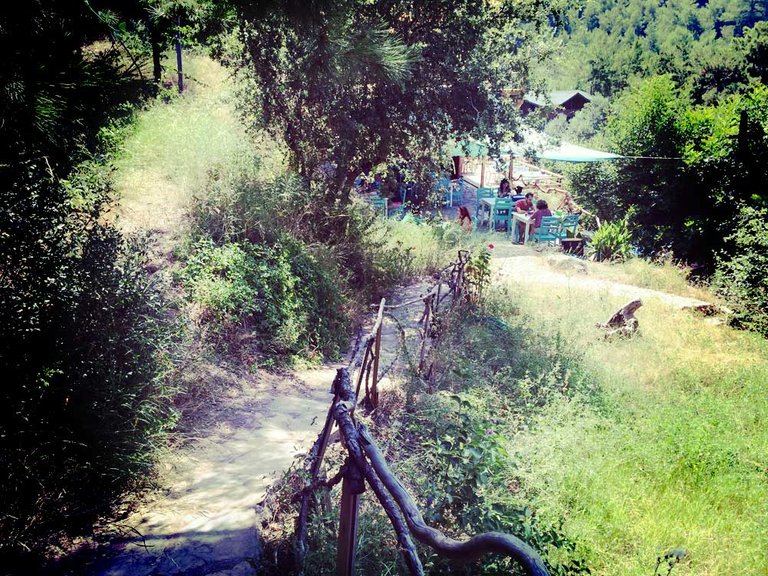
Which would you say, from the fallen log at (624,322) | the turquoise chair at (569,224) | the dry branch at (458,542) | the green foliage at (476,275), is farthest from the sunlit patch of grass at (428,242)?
the dry branch at (458,542)

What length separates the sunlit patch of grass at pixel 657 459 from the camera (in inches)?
155

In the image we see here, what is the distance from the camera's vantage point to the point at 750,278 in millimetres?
10859

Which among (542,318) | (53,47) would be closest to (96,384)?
(53,47)

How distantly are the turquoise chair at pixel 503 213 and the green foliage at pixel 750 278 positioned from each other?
6881 mm

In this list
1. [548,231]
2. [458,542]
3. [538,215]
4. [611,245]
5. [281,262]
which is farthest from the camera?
[538,215]

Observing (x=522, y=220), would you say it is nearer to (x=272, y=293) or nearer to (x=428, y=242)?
(x=428, y=242)

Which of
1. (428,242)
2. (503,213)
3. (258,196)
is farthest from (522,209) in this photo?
(258,196)

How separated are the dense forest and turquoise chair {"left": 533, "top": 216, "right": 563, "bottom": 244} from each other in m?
1.34

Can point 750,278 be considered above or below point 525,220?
below

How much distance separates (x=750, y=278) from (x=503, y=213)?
825 centimetres

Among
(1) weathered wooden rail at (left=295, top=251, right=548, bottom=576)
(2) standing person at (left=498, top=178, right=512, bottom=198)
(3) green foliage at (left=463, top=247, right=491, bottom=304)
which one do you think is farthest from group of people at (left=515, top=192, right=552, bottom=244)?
(1) weathered wooden rail at (left=295, top=251, right=548, bottom=576)

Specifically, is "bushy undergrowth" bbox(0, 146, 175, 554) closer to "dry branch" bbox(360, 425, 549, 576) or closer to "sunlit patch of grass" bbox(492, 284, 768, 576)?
"dry branch" bbox(360, 425, 549, 576)

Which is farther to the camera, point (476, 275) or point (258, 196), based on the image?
point (476, 275)

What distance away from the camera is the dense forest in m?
2.85
